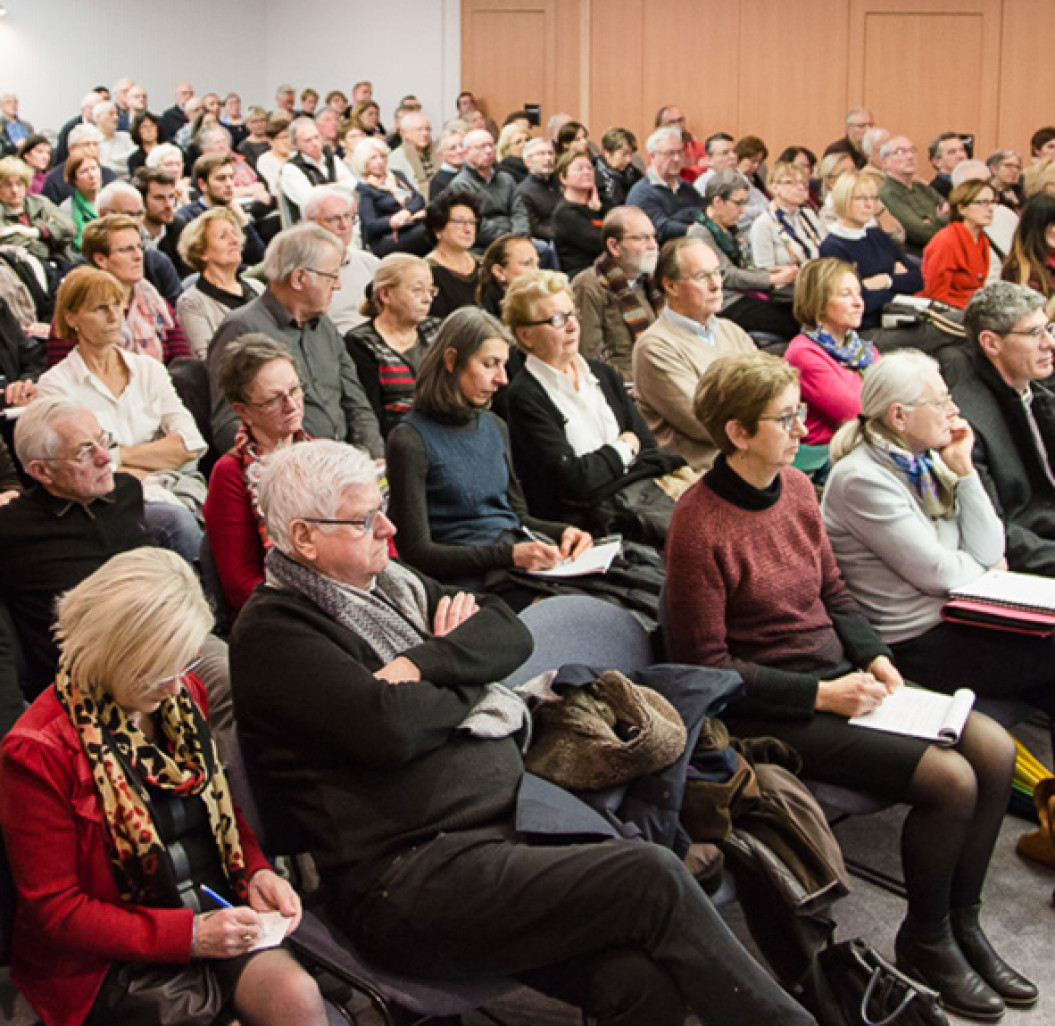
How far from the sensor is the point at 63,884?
1892mm

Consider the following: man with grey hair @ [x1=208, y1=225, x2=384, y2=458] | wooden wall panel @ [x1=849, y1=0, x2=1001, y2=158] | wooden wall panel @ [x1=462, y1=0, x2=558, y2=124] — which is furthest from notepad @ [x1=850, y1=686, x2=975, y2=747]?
wooden wall panel @ [x1=462, y1=0, x2=558, y2=124]

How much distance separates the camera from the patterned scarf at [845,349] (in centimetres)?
435

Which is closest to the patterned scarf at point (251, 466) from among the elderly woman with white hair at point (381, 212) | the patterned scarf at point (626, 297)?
the patterned scarf at point (626, 297)

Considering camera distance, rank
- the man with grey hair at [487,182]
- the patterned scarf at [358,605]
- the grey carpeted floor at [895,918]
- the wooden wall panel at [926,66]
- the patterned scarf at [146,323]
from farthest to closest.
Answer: the wooden wall panel at [926,66] → the man with grey hair at [487,182] → the patterned scarf at [146,323] → the grey carpeted floor at [895,918] → the patterned scarf at [358,605]

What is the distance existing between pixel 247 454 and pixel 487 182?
536 cm

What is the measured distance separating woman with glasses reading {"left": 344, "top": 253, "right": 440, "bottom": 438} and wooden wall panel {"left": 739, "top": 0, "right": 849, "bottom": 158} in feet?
29.8

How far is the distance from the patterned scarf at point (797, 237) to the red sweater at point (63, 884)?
522 centimetres

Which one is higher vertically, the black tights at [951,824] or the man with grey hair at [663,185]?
Answer: the man with grey hair at [663,185]

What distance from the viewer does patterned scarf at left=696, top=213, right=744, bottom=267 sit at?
6.64m

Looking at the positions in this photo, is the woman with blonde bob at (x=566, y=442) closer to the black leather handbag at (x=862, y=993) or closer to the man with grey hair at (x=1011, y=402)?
the man with grey hair at (x=1011, y=402)

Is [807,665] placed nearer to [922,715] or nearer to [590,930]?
[922,715]

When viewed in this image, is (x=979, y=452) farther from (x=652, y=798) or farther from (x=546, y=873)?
(x=546, y=873)

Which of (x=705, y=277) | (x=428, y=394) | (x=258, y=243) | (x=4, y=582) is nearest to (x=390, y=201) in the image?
(x=258, y=243)

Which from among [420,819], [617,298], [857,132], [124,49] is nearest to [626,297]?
[617,298]
